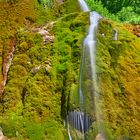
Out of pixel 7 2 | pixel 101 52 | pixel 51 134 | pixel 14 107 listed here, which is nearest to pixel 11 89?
pixel 14 107

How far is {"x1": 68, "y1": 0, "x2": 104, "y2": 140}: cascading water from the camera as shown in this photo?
11750 mm

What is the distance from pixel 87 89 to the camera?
1218cm

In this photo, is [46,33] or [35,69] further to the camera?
[46,33]

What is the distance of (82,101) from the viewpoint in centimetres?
Answer: 1202

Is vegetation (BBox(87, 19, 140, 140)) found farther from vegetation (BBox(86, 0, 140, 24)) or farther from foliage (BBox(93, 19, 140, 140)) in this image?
vegetation (BBox(86, 0, 140, 24))

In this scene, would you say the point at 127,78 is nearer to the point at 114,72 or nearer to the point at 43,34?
the point at 114,72

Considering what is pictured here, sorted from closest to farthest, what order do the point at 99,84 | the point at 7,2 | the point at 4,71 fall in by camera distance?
the point at 99,84 → the point at 4,71 → the point at 7,2

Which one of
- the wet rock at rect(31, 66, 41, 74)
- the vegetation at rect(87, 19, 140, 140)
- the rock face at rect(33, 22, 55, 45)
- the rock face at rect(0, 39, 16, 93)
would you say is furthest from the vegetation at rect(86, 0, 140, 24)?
the wet rock at rect(31, 66, 41, 74)

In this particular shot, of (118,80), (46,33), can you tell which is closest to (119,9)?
(46,33)

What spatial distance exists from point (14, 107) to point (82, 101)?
1.85 meters

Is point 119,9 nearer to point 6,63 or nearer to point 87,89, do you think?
point 6,63

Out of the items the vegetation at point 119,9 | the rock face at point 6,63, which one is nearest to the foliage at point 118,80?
the rock face at point 6,63

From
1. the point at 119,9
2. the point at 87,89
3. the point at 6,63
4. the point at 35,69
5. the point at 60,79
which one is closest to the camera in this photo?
the point at 87,89

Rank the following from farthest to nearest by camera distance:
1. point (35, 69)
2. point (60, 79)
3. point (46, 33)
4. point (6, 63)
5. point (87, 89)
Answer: point (46, 33) < point (6, 63) < point (35, 69) < point (60, 79) < point (87, 89)
